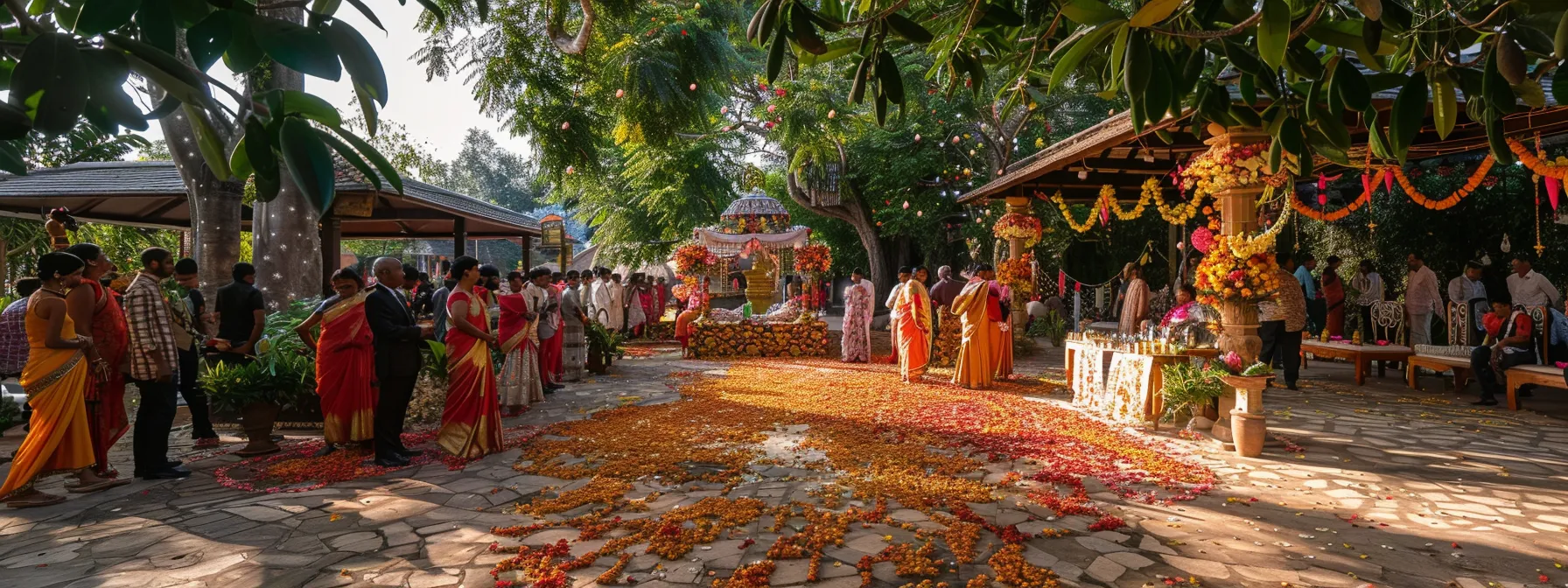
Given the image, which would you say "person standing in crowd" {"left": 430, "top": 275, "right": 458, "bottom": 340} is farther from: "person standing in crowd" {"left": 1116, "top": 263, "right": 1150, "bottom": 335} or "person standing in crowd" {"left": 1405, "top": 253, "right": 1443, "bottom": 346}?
"person standing in crowd" {"left": 1405, "top": 253, "right": 1443, "bottom": 346}

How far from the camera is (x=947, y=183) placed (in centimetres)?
1948

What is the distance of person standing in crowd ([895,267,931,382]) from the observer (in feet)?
33.3

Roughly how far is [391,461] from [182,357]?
202cm

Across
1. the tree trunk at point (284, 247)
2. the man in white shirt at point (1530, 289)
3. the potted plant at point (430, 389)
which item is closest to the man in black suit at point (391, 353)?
the potted plant at point (430, 389)

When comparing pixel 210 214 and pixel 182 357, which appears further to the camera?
pixel 210 214

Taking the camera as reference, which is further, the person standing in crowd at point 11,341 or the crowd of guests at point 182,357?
the person standing in crowd at point 11,341

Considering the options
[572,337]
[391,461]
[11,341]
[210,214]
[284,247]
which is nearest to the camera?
[391,461]

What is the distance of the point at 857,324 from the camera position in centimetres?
1278

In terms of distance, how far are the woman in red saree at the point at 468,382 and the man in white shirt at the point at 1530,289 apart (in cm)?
1091

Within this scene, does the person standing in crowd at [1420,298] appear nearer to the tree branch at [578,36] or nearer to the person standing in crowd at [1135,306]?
the person standing in crowd at [1135,306]

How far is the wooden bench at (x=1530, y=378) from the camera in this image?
6938 mm

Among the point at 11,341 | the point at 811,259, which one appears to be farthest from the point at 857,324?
the point at 11,341

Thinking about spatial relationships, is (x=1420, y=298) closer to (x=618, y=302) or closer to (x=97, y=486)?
(x=618, y=302)

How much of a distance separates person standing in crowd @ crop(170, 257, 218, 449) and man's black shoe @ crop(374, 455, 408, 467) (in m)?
1.79
